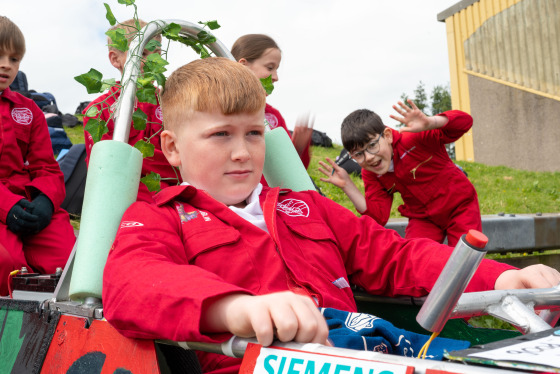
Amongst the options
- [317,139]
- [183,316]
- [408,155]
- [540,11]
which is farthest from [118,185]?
[540,11]

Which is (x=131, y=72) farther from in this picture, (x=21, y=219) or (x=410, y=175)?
(x=410, y=175)

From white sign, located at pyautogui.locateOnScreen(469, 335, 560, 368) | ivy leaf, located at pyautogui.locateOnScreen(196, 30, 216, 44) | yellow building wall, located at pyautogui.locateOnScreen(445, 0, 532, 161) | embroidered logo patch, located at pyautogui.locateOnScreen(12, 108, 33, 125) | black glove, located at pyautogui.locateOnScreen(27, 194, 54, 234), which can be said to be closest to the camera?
white sign, located at pyautogui.locateOnScreen(469, 335, 560, 368)

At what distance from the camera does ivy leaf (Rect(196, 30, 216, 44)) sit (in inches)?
92.2

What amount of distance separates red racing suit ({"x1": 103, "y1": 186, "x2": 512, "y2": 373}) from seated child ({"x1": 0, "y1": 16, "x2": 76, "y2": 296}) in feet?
6.19

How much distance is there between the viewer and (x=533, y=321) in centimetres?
103

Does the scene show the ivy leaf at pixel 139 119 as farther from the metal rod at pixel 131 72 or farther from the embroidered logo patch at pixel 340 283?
the embroidered logo patch at pixel 340 283

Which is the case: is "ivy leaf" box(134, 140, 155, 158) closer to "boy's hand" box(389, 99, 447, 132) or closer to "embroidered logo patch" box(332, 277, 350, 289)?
"embroidered logo patch" box(332, 277, 350, 289)

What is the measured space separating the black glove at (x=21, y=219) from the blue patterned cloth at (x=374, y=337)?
2296 mm

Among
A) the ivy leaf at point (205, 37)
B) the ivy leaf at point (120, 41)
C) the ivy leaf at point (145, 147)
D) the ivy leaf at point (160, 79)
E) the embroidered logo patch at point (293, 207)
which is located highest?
the ivy leaf at point (120, 41)

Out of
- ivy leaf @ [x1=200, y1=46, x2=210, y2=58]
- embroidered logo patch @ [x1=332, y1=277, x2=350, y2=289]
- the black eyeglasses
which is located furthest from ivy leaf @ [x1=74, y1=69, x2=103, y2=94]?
the black eyeglasses

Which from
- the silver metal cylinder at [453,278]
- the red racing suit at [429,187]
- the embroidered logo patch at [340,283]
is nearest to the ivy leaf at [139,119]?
the embroidered logo patch at [340,283]

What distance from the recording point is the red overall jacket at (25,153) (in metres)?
3.37

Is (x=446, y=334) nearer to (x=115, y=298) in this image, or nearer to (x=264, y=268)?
(x=264, y=268)

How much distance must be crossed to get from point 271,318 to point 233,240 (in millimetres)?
586
